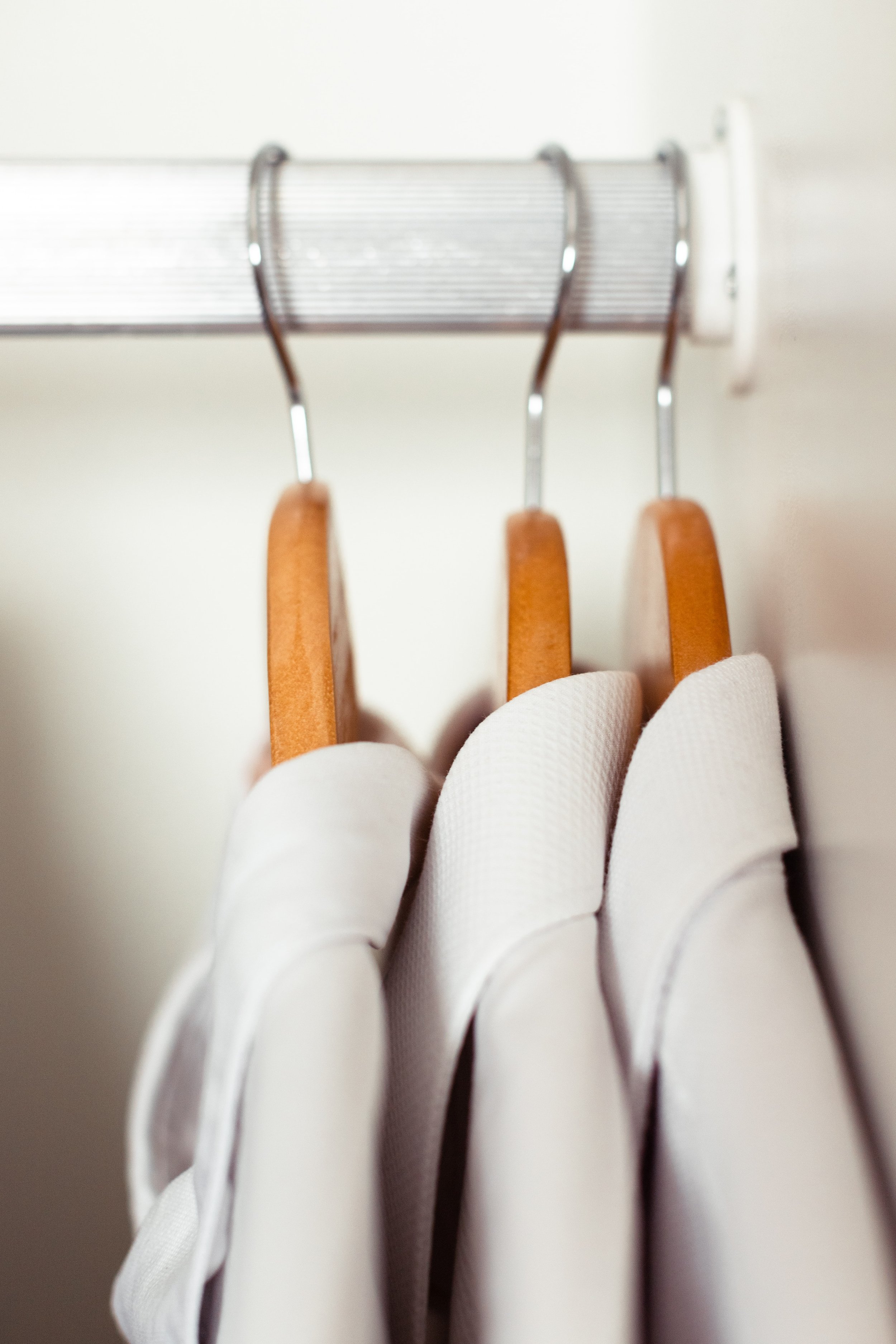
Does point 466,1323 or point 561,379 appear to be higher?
point 561,379

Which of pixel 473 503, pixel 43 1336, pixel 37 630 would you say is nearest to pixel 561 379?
pixel 473 503

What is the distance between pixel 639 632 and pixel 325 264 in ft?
0.54

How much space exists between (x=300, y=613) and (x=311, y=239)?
0.13 meters

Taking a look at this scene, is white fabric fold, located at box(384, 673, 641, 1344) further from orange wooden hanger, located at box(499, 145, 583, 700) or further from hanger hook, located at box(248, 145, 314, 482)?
hanger hook, located at box(248, 145, 314, 482)

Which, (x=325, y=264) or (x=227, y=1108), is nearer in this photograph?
(x=227, y=1108)

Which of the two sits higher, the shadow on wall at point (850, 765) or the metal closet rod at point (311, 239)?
the metal closet rod at point (311, 239)

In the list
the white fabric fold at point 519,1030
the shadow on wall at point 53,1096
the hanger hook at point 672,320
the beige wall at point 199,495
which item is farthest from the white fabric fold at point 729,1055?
the shadow on wall at point 53,1096

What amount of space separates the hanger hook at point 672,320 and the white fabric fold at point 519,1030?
0.10m

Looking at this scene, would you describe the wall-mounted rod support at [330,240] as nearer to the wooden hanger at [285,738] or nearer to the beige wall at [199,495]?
the wooden hanger at [285,738]

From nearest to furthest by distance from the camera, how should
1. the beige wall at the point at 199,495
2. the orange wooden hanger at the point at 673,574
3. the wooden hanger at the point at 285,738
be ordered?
1. the wooden hanger at the point at 285,738
2. the orange wooden hanger at the point at 673,574
3. the beige wall at the point at 199,495

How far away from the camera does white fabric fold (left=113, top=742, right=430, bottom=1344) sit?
20 cm

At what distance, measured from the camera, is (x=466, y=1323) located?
210 mm

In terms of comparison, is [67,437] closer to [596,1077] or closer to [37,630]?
[37,630]

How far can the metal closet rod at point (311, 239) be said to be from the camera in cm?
31
